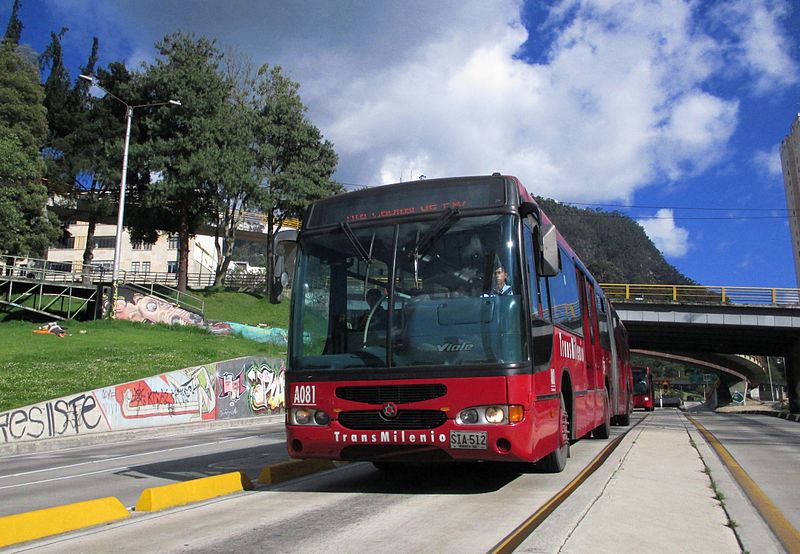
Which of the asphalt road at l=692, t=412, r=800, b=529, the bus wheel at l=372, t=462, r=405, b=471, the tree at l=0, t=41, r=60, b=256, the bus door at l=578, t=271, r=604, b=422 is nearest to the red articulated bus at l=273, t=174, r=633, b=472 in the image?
the bus wheel at l=372, t=462, r=405, b=471

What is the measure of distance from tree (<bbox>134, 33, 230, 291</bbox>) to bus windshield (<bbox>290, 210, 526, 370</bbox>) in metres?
37.3

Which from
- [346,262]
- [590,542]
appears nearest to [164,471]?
[346,262]

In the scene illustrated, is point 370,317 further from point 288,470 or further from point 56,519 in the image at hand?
point 56,519

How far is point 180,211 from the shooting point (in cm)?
4528

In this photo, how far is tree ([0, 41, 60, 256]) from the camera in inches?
1348

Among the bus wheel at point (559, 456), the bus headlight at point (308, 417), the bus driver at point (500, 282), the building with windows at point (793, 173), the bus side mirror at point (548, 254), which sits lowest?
the bus wheel at point (559, 456)

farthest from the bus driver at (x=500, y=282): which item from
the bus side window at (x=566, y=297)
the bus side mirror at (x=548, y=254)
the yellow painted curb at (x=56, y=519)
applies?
the yellow painted curb at (x=56, y=519)

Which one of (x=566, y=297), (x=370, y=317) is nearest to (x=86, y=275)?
(x=566, y=297)

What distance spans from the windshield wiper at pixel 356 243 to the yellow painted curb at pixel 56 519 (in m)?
3.31

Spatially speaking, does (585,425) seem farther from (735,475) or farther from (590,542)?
(590,542)

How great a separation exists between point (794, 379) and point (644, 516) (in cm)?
4802

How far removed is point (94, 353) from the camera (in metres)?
25.9

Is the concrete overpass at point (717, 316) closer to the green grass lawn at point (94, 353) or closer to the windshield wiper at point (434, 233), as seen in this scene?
the green grass lawn at point (94, 353)

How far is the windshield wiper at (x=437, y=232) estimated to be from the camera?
22.5 ft
